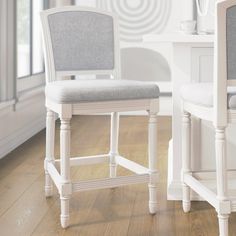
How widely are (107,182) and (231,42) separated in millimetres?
697

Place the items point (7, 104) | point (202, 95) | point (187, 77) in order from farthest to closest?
point (7, 104), point (187, 77), point (202, 95)

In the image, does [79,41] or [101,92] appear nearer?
[101,92]

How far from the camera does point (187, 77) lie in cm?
205

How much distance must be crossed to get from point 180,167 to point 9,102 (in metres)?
1.36

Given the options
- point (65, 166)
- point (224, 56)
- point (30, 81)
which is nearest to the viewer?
point (224, 56)

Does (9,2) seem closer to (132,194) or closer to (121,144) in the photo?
(121,144)

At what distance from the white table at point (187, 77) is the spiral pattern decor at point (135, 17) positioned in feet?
9.18

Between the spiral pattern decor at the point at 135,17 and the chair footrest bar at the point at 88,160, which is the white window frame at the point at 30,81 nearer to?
the spiral pattern decor at the point at 135,17

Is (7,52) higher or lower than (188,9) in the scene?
lower

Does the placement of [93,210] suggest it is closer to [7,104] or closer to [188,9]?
[7,104]

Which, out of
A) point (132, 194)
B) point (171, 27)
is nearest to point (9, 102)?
point (132, 194)

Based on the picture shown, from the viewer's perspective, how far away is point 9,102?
9.95ft

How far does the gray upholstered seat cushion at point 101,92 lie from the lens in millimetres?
1724

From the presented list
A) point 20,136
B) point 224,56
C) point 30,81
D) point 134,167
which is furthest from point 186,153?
point 30,81
